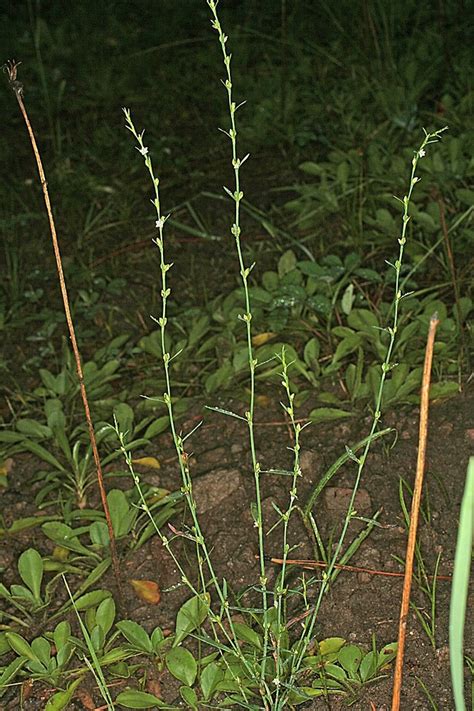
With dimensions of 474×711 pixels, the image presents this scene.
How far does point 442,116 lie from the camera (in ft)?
9.45

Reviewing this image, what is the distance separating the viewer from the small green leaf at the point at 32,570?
67.5 inches

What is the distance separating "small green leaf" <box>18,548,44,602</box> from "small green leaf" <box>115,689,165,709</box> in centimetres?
29

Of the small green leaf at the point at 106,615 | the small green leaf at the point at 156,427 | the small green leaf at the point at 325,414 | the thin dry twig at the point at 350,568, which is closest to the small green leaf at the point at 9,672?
the small green leaf at the point at 106,615

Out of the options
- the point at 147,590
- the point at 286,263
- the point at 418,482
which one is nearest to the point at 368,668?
the point at 147,590

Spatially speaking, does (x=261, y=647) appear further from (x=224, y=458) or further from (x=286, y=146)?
(x=286, y=146)

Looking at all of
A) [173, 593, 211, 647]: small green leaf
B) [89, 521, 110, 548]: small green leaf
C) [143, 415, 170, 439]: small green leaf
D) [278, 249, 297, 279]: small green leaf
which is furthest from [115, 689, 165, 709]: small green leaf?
[278, 249, 297, 279]: small green leaf

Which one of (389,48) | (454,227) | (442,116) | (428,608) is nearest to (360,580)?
(428,608)

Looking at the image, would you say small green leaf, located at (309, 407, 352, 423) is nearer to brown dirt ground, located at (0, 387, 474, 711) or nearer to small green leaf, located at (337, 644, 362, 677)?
brown dirt ground, located at (0, 387, 474, 711)

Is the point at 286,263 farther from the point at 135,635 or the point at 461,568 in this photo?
the point at 461,568

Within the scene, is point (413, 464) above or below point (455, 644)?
Result: below

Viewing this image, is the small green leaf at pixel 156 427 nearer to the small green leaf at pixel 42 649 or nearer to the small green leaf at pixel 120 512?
the small green leaf at pixel 120 512

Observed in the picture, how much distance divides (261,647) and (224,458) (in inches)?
20.7

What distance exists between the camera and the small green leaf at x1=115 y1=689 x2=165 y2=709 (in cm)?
148

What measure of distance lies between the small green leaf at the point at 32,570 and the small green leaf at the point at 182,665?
0.29 meters
